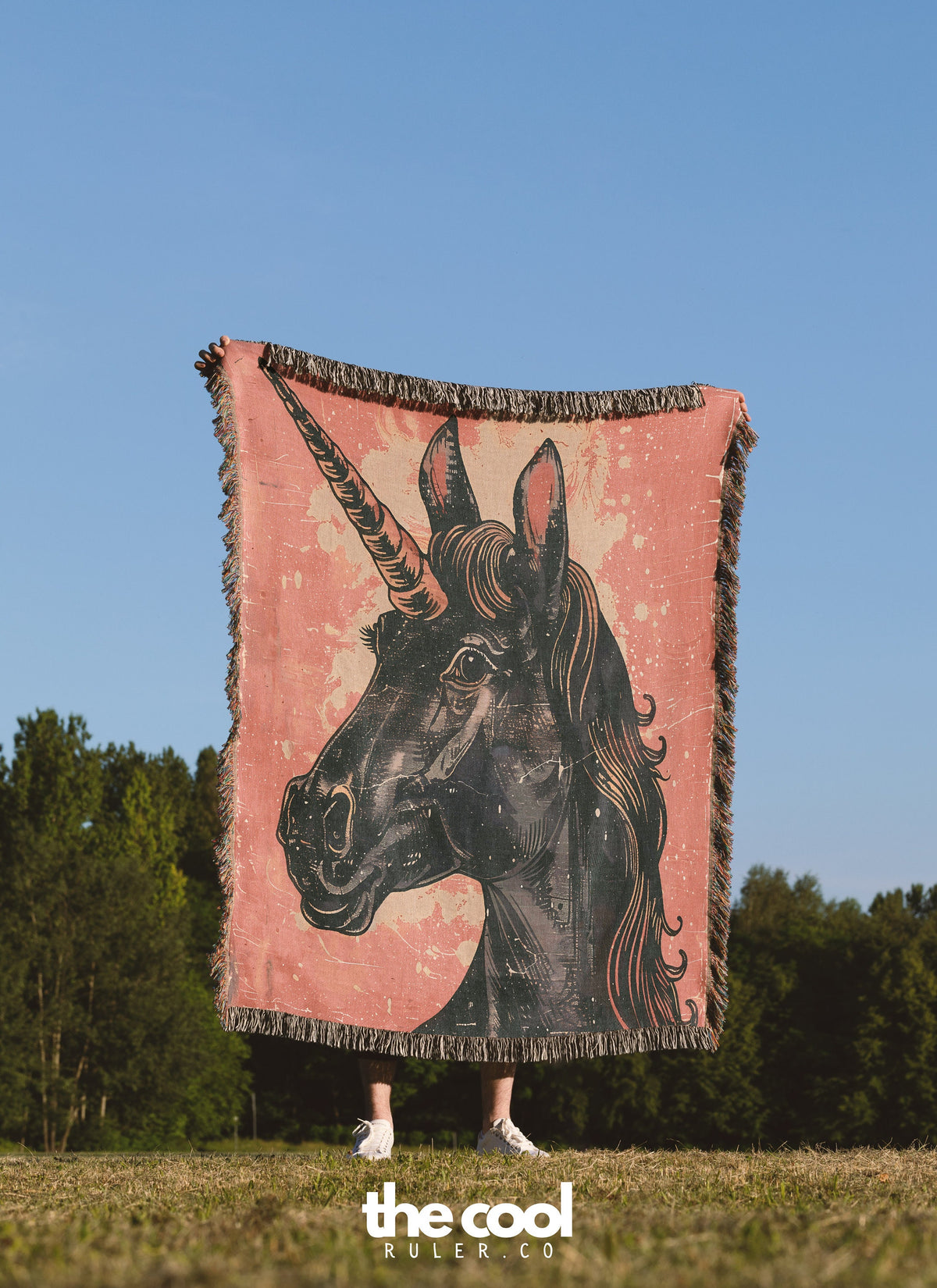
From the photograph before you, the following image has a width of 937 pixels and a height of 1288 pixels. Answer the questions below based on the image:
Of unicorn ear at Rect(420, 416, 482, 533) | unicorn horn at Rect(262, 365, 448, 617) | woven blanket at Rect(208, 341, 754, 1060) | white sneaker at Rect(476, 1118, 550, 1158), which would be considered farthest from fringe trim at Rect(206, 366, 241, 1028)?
white sneaker at Rect(476, 1118, 550, 1158)

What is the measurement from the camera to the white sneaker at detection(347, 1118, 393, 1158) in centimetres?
554

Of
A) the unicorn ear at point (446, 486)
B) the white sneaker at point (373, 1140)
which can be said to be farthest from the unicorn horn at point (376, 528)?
the white sneaker at point (373, 1140)

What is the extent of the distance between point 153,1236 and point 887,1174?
10.2 feet

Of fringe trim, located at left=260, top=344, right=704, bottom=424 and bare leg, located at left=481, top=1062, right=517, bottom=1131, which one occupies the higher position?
fringe trim, located at left=260, top=344, right=704, bottom=424

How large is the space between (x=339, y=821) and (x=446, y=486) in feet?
6.04

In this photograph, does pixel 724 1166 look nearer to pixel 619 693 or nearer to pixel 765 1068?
pixel 619 693

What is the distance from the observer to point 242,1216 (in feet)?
10.8

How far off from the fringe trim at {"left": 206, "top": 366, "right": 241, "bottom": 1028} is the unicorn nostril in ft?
1.55

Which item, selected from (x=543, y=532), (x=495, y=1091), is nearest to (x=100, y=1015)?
(x=495, y=1091)

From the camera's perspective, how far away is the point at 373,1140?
5652 millimetres

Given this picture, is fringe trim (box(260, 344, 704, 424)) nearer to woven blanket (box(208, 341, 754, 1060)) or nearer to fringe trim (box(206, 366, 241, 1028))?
woven blanket (box(208, 341, 754, 1060))

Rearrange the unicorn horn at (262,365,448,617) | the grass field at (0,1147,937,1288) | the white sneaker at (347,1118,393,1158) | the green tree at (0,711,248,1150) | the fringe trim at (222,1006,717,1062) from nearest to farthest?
1. the grass field at (0,1147,937,1288)
2. the white sneaker at (347,1118,393,1158)
3. the fringe trim at (222,1006,717,1062)
4. the unicorn horn at (262,365,448,617)
5. the green tree at (0,711,248,1150)

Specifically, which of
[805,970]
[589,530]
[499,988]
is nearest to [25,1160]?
[499,988]

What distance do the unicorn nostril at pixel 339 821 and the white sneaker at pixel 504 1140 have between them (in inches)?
58.8
